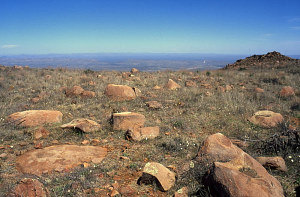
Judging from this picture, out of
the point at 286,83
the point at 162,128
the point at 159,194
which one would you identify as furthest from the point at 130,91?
the point at 286,83

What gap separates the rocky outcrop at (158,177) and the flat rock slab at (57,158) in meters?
1.25

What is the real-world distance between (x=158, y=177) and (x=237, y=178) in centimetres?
121

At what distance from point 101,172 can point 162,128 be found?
2477 millimetres

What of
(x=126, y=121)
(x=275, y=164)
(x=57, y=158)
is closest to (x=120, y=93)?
(x=126, y=121)

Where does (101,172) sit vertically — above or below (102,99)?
below

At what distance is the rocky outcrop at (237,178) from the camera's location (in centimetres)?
256

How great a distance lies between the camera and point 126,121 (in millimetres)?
5777

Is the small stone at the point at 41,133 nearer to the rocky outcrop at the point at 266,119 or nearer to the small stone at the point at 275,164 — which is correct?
the small stone at the point at 275,164

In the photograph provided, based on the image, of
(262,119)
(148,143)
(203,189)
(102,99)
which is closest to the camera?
(203,189)

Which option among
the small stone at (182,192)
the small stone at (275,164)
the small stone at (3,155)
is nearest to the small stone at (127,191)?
the small stone at (182,192)

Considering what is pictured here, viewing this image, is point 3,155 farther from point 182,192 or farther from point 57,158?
point 182,192

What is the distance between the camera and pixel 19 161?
407 centimetres

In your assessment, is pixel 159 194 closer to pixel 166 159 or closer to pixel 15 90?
pixel 166 159

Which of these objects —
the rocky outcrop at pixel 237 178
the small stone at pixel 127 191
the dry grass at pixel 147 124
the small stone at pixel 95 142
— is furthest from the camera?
the small stone at pixel 95 142
